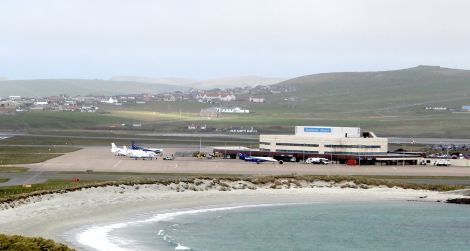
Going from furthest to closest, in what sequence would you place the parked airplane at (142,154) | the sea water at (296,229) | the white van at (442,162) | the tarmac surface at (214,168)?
the parked airplane at (142,154)
the white van at (442,162)
the tarmac surface at (214,168)
the sea water at (296,229)

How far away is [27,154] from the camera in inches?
5817

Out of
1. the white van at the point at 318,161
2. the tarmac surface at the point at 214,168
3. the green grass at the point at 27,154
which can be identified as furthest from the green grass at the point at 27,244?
the white van at the point at 318,161

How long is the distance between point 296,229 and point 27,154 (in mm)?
87981

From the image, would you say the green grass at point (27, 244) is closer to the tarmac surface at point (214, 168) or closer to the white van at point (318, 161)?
the tarmac surface at point (214, 168)

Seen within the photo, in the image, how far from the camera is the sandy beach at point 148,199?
225ft

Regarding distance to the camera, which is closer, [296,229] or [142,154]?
[296,229]

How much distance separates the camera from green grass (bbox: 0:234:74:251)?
2002 inches

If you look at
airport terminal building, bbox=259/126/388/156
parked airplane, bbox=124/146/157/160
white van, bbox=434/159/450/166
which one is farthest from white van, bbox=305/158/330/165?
parked airplane, bbox=124/146/157/160

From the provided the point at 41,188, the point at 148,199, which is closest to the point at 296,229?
the point at 148,199

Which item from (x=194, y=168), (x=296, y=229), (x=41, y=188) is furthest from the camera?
(x=194, y=168)

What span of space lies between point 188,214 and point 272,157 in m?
65.3

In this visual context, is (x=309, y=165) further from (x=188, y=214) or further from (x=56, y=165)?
(x=188, y=214)

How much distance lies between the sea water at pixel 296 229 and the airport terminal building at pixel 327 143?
166ft

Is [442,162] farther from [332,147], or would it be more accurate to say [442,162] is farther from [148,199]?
[148,199]
